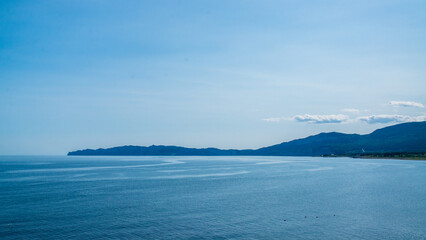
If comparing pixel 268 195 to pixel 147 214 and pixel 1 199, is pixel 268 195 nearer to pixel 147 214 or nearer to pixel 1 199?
pixel 147 214

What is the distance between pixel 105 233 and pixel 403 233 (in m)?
25.4

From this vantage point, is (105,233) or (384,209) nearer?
(105,233)

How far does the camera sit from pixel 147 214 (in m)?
35.2

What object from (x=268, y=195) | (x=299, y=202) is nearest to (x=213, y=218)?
(x=299, y=202)

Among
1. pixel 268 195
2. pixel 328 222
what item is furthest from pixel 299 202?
pixel 328 222

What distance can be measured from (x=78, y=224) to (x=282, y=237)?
18557 mm

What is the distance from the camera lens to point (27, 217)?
110ft

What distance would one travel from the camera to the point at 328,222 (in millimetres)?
32219

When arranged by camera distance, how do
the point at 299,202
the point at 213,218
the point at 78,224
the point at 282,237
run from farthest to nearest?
the point at 299,202
the point at 213,218
the point at 78,224
the point at 282,237

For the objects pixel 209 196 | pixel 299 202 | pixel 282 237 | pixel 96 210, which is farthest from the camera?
pixel 209 196

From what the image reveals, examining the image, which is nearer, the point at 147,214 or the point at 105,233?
the point at 105,233

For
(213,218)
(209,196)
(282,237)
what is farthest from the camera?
(209,196)

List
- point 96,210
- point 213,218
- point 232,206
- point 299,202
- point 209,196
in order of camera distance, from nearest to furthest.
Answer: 1. point 213,218
2. point 96,210
3. point 232,206
4. point 299,202
5. point 209,196

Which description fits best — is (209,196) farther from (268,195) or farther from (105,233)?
(105,233)
